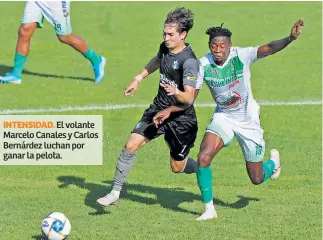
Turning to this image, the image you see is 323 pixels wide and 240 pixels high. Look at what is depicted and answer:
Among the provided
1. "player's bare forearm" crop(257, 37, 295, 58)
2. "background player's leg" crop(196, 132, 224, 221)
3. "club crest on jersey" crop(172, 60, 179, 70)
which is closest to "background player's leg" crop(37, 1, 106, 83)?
"club crest on jersey" crop(172, 60, 179, 70)

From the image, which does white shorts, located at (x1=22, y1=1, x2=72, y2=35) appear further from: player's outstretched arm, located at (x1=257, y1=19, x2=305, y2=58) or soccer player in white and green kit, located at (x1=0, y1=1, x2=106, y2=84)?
player's outstretched arm, located at (x1=257, y1=19, x2=305, y2=58)

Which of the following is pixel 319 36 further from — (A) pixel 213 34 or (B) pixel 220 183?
(A) pixel 213 34

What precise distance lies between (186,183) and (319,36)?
35.9 feet

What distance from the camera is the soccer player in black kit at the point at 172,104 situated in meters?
11.5

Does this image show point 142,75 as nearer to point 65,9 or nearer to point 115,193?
point 115,193

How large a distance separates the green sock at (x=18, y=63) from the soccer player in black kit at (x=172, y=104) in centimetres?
617

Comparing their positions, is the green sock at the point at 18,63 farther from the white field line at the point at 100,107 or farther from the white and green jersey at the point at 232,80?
the white and green jersey at the point at 232,80

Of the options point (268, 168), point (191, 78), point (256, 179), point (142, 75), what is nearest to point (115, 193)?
point (142, 75)

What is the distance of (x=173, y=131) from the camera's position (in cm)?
1216

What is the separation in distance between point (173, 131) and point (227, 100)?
0.89m

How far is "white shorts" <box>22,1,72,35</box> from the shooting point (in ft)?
57.7

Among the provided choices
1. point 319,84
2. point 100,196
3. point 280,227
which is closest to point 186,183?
point 100,196

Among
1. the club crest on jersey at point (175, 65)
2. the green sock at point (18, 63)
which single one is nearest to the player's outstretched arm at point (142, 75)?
the club crest on jersey at point (175, 65)

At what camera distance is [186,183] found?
13.4 meters
